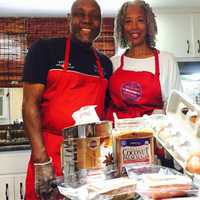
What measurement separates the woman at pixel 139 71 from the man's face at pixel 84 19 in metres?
0.14

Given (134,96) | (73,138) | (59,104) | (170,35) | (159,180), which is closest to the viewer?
(159,180)

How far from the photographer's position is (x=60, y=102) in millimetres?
1323

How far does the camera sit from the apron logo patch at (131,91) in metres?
1.43

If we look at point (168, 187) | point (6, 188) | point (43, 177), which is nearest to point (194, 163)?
point (168, 187)

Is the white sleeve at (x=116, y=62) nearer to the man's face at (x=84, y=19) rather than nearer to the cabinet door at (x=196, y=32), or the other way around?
the man's face at (x=84, y=19)

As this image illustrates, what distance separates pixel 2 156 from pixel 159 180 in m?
1.95

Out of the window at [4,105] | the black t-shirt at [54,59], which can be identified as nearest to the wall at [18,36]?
the window at [4,105]

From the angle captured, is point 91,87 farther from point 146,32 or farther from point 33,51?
point 146,32

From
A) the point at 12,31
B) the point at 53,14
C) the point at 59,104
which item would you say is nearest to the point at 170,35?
the point at 53,14

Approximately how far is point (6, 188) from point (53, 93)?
145 centimetres

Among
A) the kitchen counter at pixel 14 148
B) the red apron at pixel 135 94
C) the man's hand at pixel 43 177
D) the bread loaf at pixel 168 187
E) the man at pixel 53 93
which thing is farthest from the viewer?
the kitchen counter at pixel 14 148

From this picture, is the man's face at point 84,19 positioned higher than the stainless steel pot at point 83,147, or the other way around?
the man's face at point 84,19

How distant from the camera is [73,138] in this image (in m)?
0.87

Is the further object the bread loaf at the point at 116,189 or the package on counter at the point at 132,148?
the package on counter at the point at 132,148
